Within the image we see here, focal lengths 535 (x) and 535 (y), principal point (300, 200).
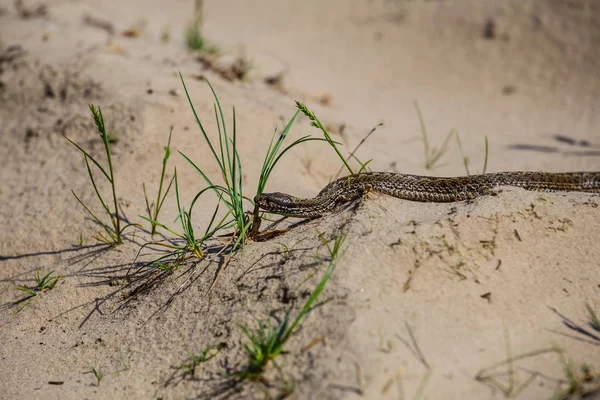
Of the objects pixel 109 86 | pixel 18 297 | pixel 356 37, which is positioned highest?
pixel 356 37

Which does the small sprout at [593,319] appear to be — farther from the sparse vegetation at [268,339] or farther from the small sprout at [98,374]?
the small sprout at [98,374]

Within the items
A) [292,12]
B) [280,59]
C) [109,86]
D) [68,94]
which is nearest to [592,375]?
[109,86]

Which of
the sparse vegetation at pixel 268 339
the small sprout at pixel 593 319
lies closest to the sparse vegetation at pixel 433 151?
the small sprout at pixel 593 319

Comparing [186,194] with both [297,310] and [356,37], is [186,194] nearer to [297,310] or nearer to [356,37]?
[297,310]

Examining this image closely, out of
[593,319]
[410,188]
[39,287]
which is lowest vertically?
[39,287]

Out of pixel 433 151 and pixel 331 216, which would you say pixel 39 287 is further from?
pixel 433 151

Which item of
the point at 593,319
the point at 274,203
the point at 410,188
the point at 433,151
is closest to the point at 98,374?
the point at 274,203
